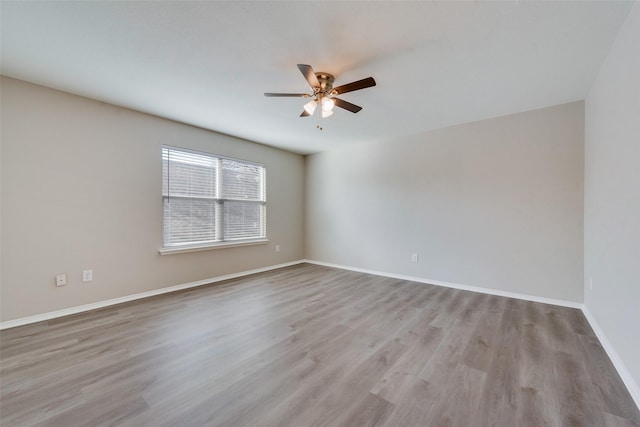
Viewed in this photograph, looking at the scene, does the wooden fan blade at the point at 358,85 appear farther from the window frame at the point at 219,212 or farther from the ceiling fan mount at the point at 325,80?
the window frame at the point at 219,212

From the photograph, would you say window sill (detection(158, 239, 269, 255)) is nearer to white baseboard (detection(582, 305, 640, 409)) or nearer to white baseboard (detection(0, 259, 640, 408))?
white baseboard (detection(0, 259, 640, 408))

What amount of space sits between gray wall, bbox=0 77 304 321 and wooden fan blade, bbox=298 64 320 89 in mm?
2523

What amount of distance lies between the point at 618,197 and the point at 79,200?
5.06m

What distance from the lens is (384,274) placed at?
4.63 m

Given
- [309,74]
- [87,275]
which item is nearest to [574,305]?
[309,74]

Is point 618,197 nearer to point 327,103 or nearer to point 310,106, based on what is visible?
point 327,103

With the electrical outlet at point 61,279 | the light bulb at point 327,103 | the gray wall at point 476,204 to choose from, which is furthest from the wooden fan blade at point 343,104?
the electrical outlet at point 61,279

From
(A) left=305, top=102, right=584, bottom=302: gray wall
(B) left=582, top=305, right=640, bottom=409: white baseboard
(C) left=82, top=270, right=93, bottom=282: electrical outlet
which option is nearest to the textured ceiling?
(A) left=305, top=102, right=584, bottom=302: gray wall

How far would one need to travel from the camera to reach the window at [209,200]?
3.75 metres

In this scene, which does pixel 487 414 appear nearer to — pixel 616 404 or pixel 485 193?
pixel 616 404

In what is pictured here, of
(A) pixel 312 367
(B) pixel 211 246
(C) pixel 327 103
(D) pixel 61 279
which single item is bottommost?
(A) pixel 312 367

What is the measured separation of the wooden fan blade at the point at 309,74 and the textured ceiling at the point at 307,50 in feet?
0.54

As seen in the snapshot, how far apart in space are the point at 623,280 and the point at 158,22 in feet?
12.2

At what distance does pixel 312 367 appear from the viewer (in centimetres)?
190
